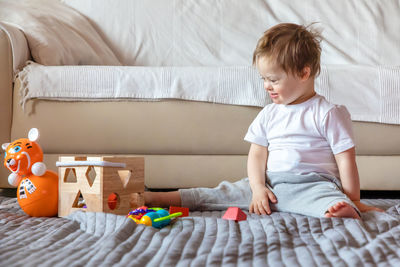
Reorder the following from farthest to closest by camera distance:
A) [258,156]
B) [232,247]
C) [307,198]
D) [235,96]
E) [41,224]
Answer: [235,96]
[258,156]
[307,198]
[41,224]
[232,247]

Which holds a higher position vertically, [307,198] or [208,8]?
[208,8]

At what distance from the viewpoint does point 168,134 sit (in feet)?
4.98

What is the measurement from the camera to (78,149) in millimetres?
1532

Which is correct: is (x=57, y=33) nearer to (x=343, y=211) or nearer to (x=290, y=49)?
(x=290, y=49)

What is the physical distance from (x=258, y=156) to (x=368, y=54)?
1.18 metres

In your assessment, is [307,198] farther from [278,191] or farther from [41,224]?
[41,224]

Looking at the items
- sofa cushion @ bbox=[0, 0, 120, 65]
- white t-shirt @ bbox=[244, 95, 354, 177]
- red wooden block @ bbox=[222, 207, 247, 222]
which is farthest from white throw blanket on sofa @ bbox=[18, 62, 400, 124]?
red wooden block @ bbox=[222, 207, 247, 222]

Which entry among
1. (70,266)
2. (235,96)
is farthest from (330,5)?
(70,266)

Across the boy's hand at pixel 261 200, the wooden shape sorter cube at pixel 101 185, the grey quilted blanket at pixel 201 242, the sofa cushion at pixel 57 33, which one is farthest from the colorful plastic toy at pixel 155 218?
A: the sofa cushion at pixel 57 33

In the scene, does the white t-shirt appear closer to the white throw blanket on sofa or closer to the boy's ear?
the boy's ear

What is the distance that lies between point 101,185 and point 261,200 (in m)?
0.38

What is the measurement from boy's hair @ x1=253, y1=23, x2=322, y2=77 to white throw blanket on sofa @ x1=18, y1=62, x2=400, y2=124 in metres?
0.37

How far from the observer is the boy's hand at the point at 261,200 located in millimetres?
1139

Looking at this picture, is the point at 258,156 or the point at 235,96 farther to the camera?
the point at 235,96
